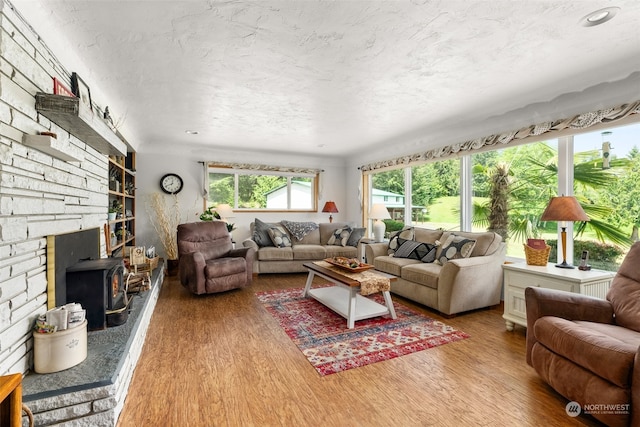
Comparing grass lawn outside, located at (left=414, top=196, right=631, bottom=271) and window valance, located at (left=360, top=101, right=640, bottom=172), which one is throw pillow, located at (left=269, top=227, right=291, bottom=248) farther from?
window valance, located at (left=360, top=101, right=640, bottom=172)

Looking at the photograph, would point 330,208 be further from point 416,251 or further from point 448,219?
point 416,251

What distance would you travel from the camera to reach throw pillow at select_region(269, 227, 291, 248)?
4988 mm

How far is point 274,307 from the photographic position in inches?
129

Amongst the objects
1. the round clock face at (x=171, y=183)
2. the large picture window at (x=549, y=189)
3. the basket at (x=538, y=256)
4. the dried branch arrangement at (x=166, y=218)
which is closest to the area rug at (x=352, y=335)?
the basket at (x=538, y=256)

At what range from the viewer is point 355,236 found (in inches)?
211

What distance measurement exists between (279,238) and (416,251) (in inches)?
90.6

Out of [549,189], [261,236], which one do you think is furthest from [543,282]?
[261,236]

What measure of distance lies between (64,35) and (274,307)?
2.85 m

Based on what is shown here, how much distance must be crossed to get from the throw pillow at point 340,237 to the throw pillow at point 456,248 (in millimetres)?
2011

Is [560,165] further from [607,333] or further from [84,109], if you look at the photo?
[84,109]

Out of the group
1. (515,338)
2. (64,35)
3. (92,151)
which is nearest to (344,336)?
(515,338)

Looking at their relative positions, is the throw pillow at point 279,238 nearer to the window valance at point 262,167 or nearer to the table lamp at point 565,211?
the window valance at point 262,167

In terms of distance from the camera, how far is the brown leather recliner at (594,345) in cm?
140

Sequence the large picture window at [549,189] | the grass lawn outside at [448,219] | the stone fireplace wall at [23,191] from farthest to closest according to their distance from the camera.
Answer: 1. the grass lawn outside at [448,219]
2. the large picture window at [549,189]
3. the stone fireplace wall at [23,191]
